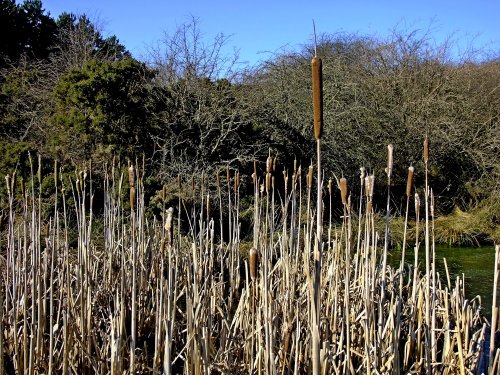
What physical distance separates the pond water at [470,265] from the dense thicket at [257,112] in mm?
1872

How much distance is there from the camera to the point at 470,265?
7.66m

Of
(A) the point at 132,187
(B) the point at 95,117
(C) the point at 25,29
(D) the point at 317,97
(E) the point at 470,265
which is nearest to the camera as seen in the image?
(D) the point at 317,97

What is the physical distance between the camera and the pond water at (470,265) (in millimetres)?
6195

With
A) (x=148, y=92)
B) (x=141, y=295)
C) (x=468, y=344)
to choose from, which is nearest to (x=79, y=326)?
(x=141, y=295)

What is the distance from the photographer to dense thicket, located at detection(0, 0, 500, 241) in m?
8.01

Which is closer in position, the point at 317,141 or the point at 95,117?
the point at 317,141

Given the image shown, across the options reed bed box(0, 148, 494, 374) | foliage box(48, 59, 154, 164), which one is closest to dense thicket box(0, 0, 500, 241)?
foliage box(48, 59, 154, 164)

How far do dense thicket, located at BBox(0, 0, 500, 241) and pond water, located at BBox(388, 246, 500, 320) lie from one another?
1.87m

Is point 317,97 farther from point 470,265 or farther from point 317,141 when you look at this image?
point 470,265

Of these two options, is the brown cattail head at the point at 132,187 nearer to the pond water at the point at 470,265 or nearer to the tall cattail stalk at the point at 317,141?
the tall cattail stalk at the point at 317,141

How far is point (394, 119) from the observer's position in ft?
35.9

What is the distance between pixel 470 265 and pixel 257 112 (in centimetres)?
410

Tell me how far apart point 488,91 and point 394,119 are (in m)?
1.93

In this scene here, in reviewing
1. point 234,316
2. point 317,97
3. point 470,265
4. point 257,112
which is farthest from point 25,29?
point 317,97
